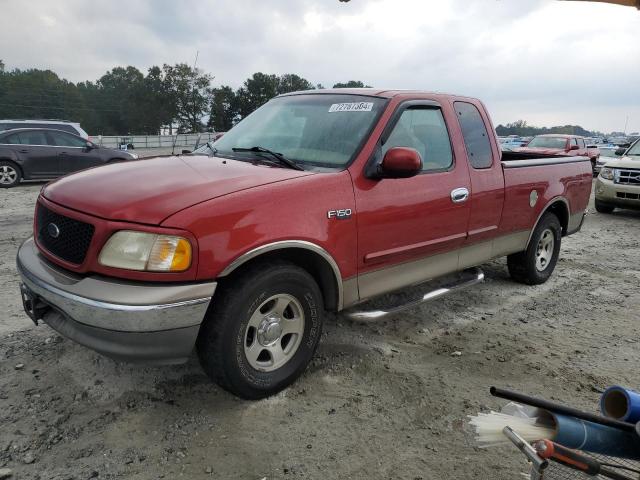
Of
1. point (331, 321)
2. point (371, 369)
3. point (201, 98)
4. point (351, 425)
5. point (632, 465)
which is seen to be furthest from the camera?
point (201, 98)

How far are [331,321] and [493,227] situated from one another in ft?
5.50

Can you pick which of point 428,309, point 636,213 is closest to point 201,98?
point 636,213

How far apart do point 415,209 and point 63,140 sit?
11790mm

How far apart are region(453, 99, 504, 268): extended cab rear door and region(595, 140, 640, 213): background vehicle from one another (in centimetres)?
739

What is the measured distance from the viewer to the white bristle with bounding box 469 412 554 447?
1.45m

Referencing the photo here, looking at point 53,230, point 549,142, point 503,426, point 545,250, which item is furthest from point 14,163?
point 549,142

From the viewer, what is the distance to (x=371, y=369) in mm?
3477

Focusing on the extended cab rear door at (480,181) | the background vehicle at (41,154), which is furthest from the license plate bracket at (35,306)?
the background vehicle at (41,154)

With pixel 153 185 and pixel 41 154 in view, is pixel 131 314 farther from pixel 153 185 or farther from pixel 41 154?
pixel 41 154

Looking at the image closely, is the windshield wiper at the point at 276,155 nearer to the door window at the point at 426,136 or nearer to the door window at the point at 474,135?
the door window at the point at 426,136

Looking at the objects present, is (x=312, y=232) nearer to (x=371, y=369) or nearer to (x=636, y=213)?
(x=371, y=369)

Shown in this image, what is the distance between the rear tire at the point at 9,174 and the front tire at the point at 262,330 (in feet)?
37.3

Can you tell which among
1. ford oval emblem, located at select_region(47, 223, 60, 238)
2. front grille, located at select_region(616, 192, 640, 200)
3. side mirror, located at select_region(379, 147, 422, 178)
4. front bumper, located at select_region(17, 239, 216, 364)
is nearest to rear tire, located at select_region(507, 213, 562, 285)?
side mirror, located at select_region(379, 147, 422, 178)

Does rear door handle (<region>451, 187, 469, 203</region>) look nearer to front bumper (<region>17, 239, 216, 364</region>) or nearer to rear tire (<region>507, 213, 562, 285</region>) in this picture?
rear tire (<region>507, 213, 562, 285</region>)
